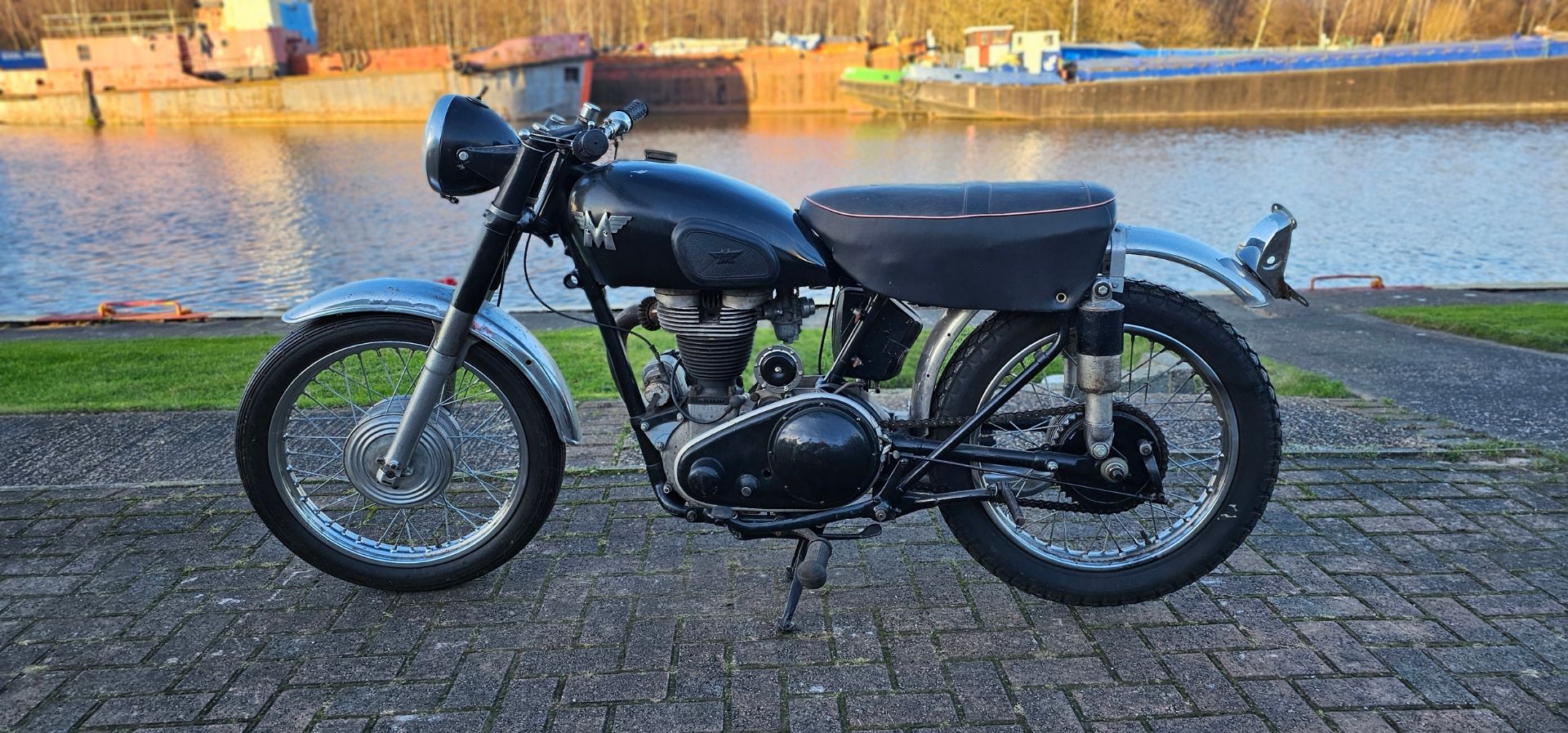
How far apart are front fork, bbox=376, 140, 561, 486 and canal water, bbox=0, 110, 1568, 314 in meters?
8.02

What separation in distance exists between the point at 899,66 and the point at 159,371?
56054 mm

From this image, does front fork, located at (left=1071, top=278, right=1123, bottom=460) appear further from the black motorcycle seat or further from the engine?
the engine

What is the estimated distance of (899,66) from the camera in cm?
5856

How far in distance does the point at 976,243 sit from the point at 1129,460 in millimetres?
846

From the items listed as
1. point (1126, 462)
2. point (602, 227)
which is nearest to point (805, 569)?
point (1126, 462)

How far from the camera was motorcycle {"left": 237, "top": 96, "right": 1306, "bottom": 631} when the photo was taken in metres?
2.81

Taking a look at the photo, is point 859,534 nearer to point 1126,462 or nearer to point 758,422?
point 758,422

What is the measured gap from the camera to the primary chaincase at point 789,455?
2.90 m

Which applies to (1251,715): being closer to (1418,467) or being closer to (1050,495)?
(1050,495)

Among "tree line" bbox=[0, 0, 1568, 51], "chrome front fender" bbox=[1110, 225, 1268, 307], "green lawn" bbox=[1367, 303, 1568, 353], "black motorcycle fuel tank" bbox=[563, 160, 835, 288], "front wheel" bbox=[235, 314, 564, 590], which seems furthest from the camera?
"tree line" bbox=[0, 0, 1568, 51]

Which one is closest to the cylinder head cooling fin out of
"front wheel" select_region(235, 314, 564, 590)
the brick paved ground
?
"front wheel" select_region(235, 314, 564, 590)

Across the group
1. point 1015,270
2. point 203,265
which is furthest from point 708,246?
point 203,265

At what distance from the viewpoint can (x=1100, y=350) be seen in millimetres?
2814

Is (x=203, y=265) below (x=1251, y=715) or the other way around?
below
